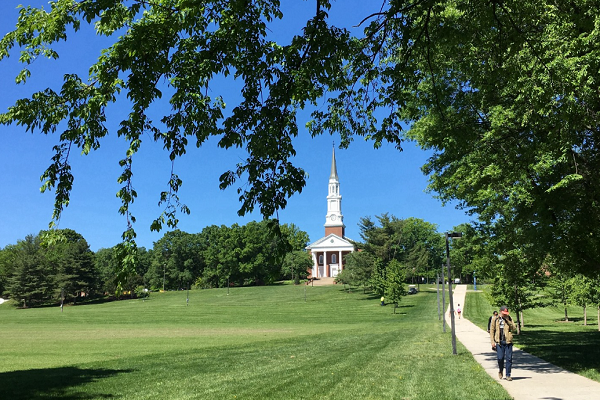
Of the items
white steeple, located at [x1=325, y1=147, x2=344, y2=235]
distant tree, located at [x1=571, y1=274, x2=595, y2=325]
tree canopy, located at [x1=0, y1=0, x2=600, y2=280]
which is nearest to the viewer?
tree canopy, located at [x1=0, y1=0, x2=600, y2=280]

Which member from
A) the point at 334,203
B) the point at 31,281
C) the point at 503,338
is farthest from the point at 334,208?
the point at 503,338

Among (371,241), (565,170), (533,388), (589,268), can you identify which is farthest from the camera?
(371,241)

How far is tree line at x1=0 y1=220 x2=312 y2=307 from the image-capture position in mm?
88250

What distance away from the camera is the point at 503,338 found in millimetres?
12211

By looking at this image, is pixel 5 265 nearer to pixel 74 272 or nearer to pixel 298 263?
pixel 74 272

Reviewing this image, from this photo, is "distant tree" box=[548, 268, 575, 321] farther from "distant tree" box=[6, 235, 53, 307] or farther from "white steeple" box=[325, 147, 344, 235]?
"white steeple" box=[325, 147, 344, 235]

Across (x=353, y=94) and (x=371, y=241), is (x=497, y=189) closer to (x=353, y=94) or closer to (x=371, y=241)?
(x=353, y=94)

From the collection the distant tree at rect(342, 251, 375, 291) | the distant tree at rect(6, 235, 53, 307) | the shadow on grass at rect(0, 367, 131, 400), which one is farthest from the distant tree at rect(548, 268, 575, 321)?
the distant tree at rect(6, 235, 53, 307)

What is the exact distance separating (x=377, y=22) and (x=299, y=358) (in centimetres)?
1244

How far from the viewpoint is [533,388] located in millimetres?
10688

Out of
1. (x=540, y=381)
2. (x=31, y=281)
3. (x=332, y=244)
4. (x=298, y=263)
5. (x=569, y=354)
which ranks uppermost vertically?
(x=332, y=244)

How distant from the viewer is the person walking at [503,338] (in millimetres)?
11852

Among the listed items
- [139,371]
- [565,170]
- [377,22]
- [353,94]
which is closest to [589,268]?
[565,170]

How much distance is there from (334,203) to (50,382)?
114 metres
